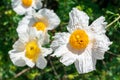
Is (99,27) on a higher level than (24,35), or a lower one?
higher

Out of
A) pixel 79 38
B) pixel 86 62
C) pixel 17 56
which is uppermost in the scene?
pixel 79 38

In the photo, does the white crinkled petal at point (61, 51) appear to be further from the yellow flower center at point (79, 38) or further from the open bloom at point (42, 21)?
the open bloom at point (42, 21)

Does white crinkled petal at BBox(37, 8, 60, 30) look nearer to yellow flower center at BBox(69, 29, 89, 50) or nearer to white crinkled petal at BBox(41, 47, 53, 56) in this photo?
white crinkled petal at BBox(41, 47, 53, 56)

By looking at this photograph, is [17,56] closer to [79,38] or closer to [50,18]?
[50,18]

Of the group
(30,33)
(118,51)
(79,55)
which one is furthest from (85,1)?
(79,55)

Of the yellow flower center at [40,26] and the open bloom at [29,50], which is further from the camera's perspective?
the yellow flower center at [40,26]

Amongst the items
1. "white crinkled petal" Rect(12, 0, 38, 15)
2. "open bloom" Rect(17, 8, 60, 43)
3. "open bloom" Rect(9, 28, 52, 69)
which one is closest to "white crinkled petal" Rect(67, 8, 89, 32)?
"open bloom" Rect(9, 28, 52, 69)

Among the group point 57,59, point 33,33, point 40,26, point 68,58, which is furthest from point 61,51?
point 57,59

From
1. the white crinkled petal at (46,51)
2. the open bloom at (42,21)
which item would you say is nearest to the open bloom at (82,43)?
the white crinkled petal at (46,51)
